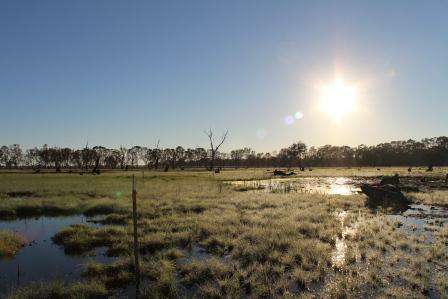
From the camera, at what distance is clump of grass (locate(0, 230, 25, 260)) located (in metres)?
14.9

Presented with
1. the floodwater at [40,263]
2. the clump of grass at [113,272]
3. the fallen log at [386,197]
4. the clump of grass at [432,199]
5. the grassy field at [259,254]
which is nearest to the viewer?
the grassy field at [259,254]

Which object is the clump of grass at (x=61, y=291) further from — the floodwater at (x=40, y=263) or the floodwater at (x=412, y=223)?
the floodwater at (x=412, y=223)

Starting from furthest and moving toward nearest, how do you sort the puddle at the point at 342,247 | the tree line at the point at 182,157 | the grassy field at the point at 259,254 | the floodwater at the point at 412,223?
the tree line at the point at 182,157
the floodwater at the point at 412,223
the puddle at the point at 342,247
the grassy field at the point at 259,254

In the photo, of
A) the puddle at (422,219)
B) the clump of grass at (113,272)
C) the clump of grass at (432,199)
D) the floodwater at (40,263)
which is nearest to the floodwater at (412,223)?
the puddle at (422,219)

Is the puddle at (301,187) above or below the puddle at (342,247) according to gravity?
above

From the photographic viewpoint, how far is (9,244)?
15.8 meters

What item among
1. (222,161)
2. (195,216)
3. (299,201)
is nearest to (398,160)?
(222,161)

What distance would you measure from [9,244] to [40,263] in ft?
10.3

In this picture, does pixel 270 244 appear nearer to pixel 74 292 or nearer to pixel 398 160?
pixel 74 292

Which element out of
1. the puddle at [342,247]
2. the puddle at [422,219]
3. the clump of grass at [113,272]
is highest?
the clump of grass at [113,272]

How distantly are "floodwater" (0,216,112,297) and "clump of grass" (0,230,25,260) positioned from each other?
0.82 feet

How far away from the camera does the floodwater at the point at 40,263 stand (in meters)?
11.8

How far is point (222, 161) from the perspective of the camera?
195 m

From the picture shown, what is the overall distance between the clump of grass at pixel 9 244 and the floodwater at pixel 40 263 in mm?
249
